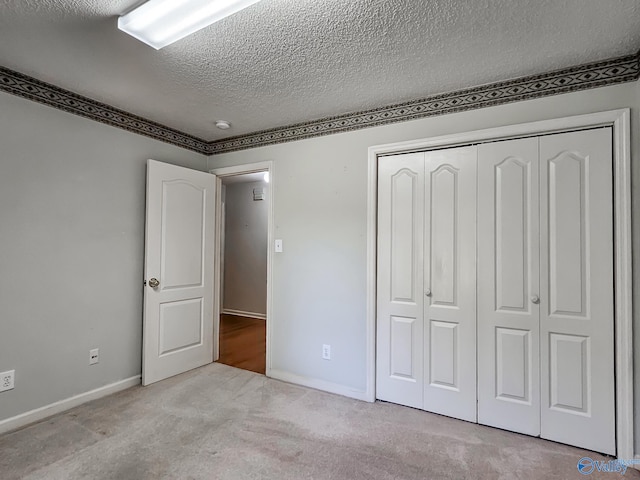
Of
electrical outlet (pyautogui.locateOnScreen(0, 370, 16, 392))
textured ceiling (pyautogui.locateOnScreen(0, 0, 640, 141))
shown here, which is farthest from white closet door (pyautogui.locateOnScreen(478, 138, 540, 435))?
electrical outlet (pyautogui.locateOnScreen(0, 370, 16, 392))

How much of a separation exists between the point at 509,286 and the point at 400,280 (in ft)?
2.41

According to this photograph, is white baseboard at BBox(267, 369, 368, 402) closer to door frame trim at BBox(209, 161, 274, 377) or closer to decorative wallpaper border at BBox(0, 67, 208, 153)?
door frame trim at BBox(209, 161, 274, 377)

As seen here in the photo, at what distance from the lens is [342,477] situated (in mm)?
1748

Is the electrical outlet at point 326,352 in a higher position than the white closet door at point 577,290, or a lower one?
lower

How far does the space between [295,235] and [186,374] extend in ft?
5.52

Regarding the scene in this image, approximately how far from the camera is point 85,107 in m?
2.51

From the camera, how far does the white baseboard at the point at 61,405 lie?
213 cm

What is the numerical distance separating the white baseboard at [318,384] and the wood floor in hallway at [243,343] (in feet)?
0.82

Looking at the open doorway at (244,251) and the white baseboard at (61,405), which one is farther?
the open doorway at (244,251)

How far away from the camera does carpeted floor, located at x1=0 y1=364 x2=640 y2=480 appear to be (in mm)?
1782

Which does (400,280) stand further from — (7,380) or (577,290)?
(7,380)

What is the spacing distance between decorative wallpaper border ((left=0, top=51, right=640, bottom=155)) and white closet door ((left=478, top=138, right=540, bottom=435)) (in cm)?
34

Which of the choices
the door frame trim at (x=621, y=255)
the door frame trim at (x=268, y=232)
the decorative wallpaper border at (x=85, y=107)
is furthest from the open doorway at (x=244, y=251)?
the door frame trim at (x=621, y=255)

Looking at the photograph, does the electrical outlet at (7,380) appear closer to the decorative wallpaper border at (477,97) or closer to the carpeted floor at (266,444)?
the carpeted floor at (266,444)
